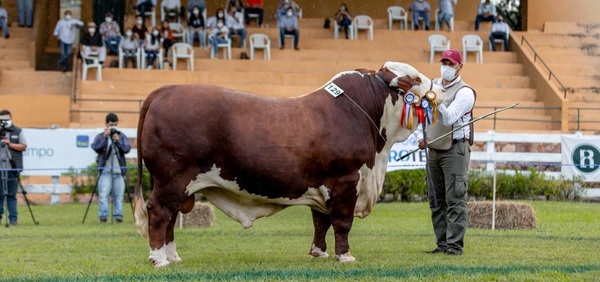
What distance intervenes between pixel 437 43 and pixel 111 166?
712 inches

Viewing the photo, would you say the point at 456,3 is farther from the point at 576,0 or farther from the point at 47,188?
the point at 47,188

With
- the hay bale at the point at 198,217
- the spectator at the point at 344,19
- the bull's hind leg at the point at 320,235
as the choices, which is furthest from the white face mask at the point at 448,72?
the spectator at the point at 344,19

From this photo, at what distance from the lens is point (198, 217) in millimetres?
19047

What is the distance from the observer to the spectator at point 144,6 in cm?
3847

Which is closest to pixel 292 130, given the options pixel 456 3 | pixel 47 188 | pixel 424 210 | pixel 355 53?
pixel 424 210

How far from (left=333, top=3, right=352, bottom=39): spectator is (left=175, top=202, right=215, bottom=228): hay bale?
20034mm

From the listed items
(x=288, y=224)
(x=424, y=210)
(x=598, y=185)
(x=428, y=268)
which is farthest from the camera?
(x=598, y=185)

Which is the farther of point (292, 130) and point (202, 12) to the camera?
point (202, 12)

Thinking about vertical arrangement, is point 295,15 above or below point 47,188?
above

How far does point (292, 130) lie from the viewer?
12070 millimetres

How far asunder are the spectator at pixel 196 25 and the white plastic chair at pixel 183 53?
4.64 feet

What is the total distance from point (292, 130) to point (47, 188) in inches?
637

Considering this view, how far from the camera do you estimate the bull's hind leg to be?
42.6ft

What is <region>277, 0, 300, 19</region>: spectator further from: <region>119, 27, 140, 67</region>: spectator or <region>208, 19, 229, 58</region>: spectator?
<region>119, 27, 140, 67</region>: spectator
